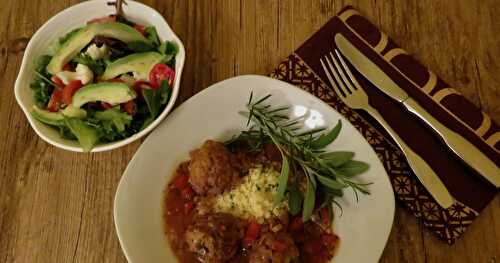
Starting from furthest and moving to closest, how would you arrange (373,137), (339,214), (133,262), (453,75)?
(453,75), (373,137), (339,214), (133,262)

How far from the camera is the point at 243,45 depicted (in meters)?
1.88

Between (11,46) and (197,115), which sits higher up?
(197,115)

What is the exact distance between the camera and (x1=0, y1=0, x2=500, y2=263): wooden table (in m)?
1.58

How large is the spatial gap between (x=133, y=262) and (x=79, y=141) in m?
0.41

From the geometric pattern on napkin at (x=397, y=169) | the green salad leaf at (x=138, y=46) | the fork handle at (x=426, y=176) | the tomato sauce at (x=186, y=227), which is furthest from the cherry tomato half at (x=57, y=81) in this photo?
the fork handle at (x=426, y=176)

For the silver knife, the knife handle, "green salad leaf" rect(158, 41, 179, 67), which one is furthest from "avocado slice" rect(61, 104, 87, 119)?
the knife handle

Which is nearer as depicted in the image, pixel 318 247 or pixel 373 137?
pixel 318 247

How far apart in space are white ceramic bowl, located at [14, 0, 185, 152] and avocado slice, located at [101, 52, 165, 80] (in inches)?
3.2

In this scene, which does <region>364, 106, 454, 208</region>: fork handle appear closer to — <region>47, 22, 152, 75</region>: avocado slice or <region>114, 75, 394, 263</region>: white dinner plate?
<region>114, 75, 394, 263</region>: white dinner plate

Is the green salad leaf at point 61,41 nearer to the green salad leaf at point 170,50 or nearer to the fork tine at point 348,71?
the green salad leaf at point 170,50

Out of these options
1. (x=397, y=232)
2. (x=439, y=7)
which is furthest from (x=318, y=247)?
(x=439, y=7)

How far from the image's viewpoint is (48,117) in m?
1.54

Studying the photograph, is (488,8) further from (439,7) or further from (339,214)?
(339,214)

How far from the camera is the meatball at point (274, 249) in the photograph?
1380 millimetres
